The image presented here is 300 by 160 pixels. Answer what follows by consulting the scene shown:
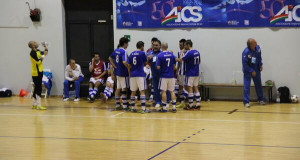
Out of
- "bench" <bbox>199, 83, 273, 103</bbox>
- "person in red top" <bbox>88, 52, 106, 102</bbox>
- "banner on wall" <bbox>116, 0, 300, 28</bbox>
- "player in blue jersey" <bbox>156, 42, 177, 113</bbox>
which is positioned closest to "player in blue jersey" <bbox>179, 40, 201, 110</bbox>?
"player in blue jersey" <bbox>156, 42, 177, 113</bbox>

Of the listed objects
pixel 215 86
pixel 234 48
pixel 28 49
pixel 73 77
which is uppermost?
pixel 28 49

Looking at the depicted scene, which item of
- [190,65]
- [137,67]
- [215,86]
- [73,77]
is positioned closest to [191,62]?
[190,65]

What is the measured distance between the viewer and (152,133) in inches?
344

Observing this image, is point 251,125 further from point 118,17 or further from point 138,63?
point 118,17

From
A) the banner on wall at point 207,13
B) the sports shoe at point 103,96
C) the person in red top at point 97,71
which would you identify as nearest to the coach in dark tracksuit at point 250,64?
the banner on wall at point 207,13

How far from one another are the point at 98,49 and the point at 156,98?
148 inches

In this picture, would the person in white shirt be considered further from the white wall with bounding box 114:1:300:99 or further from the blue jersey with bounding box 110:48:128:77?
the blue jersey with bounding box 110:48:128:77

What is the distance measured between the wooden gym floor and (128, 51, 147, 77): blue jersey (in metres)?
1.03

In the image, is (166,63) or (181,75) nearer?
(166,63)

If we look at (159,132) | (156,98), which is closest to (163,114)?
(156,98)

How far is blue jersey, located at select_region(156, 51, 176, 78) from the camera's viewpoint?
10.9 m

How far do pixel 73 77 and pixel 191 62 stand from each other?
4.39m

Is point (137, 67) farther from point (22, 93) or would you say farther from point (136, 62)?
point (22, 93)

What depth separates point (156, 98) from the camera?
1216 cm
